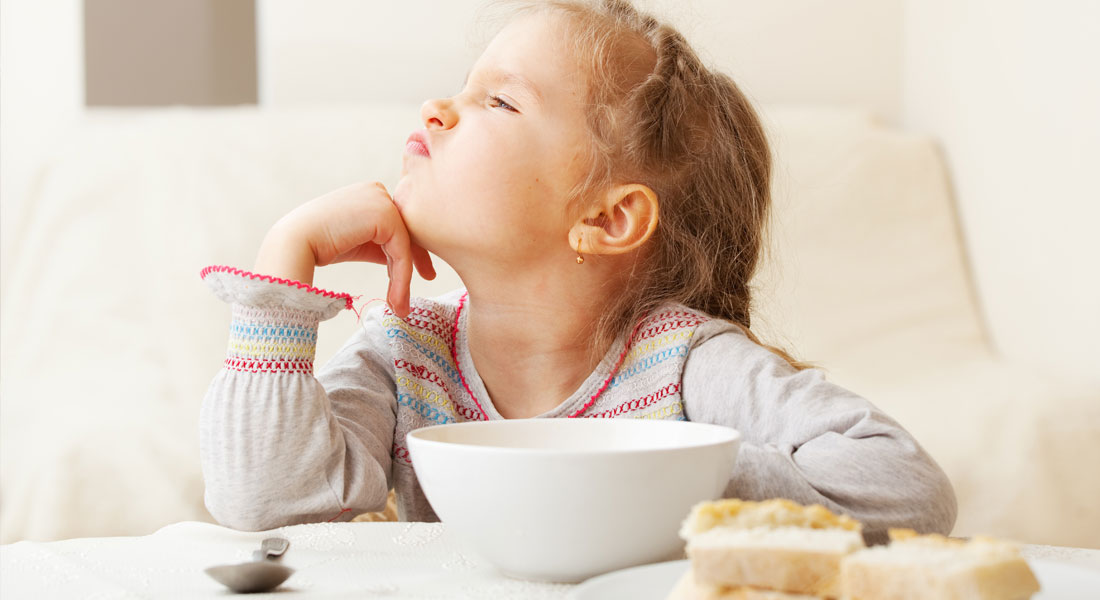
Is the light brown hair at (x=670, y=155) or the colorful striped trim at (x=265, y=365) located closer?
the colorful striped trim at (x=265, y=365)

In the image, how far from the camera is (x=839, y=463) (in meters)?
0.78

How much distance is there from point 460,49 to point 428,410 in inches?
61.6

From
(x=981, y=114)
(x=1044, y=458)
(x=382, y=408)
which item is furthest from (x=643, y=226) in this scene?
(x=981, y=114)

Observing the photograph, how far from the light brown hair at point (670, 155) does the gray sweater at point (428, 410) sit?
0.21 feet

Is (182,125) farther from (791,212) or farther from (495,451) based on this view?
(495,451)

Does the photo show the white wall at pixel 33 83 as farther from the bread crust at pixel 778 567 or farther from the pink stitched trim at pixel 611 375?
the bread crust at pixel 778 567

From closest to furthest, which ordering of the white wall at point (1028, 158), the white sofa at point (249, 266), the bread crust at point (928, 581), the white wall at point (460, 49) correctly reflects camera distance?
the bread crust at point (928, 581), the white sofa at point (249, 266), the white wall at point (1028, 158), the white wall at point (460, 49)

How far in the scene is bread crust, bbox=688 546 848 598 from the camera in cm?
41

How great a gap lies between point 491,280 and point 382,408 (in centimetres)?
17

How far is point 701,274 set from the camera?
1.14 meters

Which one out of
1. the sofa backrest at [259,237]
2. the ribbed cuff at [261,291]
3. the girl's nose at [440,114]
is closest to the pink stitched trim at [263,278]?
the ribbed cuff at [261,291]

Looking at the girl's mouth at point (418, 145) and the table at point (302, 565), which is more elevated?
the girl's mouth at point (418, 145)

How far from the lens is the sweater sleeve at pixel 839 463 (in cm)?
76

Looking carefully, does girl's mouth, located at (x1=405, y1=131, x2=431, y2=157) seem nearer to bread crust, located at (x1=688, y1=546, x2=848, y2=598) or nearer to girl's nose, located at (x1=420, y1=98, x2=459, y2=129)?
girl's nose, located at (x1=420, y1=98, x2=459, y2=129)
